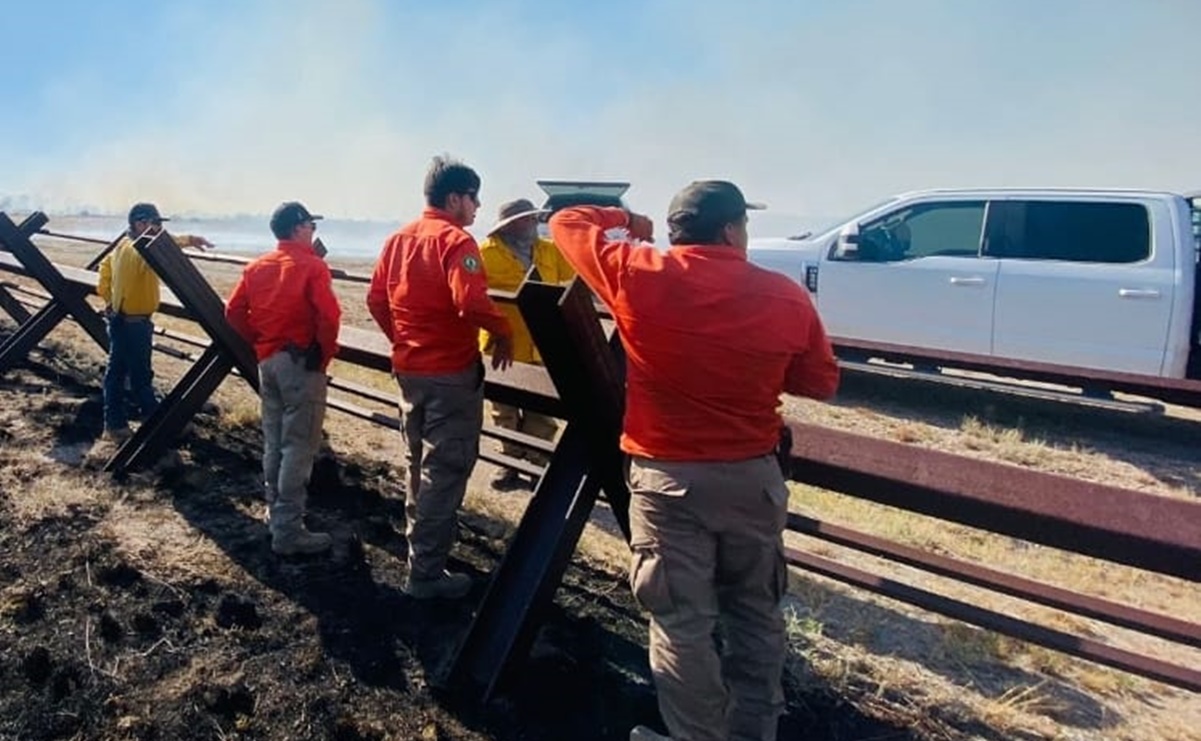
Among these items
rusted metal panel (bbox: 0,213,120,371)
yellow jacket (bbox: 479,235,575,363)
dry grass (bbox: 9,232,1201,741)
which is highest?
yellow jacket (bbox: 479,235,575,363)

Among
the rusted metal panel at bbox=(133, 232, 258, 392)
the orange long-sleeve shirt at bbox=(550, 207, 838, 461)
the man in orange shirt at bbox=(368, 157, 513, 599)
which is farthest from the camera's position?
the rusted metal panel at bbox=(133, 232, 258, 392)

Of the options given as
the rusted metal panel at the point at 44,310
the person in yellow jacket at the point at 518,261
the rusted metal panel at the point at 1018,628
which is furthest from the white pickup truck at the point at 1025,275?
the rusted metal panel at the point at 44,310

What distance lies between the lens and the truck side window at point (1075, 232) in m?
7.43

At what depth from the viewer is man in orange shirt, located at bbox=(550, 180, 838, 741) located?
2312mm

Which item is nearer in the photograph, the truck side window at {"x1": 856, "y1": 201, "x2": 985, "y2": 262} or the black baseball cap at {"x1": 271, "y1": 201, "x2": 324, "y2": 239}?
the black baseball cap at {"x1": 271, "y1": 201, "x2": 324, "y2": 239}

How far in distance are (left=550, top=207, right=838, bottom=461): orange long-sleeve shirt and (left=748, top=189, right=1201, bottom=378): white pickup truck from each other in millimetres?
6208

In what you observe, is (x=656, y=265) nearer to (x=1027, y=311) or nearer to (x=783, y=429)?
(x=783, y=429)

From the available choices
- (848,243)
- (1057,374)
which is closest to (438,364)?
(1057,374)

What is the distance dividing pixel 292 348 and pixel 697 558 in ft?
8.08

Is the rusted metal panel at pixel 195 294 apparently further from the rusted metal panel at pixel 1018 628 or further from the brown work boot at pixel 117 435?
the rusted metal panel at pixel 1018 628

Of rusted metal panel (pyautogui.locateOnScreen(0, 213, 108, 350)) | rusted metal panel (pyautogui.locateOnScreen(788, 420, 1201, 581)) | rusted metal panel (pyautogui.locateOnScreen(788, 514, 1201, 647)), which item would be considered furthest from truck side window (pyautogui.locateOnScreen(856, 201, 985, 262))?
rusted metal panel (pyautogui.locateOnScreen(0, 213, 108, 350))

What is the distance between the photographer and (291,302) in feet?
13.0

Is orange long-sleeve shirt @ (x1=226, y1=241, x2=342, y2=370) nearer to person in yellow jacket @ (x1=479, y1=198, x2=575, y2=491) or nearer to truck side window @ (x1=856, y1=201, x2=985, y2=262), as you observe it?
person in yellow jacket @ (x1=479, y1=198, x2=575, y2=491)

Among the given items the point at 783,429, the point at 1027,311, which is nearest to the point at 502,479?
the point at 783,429
